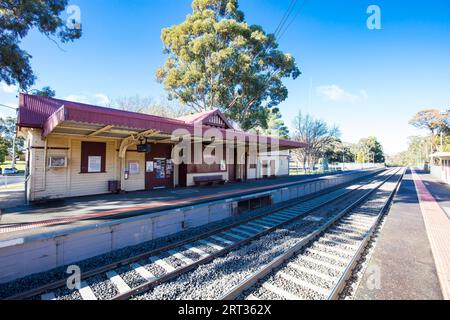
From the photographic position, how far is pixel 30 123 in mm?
7902

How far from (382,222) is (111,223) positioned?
30.5 feet

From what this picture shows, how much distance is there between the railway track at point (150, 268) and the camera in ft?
11.6

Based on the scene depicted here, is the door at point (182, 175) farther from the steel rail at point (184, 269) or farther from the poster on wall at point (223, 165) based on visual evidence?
the steel rail at point (184, 269)

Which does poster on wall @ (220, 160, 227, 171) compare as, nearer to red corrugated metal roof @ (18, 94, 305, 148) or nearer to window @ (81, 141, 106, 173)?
red corrugated metal roof @ (18, 94, 305, 148)

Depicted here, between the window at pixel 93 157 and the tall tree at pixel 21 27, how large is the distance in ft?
16.9

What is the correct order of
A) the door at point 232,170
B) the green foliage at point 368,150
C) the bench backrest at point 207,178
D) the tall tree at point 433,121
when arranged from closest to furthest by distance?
the bench backrest at point 207,178 < the door at point 232,170 < the tall tree at point 433,121 < the green foliage at point 368,150

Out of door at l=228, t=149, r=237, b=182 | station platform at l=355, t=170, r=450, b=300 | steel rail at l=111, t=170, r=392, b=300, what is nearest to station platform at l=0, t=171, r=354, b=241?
steel rail at l=111, t=170, r=392, b=300

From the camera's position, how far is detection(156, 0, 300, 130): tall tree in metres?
18.7

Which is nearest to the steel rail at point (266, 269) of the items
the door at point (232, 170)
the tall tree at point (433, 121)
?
the door at point (232, 170)

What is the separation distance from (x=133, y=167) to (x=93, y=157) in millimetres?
1962

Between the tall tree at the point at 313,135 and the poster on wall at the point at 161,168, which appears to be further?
the tall tree at the point at 313,135
